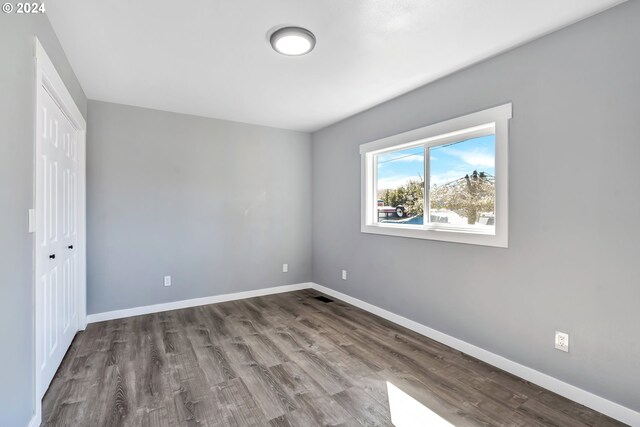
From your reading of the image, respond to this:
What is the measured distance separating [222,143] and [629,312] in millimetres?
4283

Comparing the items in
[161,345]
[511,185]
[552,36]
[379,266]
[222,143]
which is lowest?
[161,345]

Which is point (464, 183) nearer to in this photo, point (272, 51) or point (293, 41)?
point (293, 41)

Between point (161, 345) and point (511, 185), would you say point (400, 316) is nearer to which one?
point (511, 185)

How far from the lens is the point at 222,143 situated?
4246mm

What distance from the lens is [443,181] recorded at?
3.09 m

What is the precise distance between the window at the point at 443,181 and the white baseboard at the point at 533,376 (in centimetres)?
91

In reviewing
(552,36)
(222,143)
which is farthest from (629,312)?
(222,143)

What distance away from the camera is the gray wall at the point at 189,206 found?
354 cm

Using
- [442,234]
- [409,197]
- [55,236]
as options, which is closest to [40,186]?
[55,236]

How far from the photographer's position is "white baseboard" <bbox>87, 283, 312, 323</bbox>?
11.6ft

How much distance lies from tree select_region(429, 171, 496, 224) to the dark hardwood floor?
1.27 meters

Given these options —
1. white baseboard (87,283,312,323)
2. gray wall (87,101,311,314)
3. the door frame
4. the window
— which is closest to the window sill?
the window

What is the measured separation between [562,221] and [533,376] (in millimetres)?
1146

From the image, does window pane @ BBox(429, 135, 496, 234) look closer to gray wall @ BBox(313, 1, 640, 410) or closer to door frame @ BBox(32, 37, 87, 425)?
gray wall @ BBox(313, 1, 640, 410)
